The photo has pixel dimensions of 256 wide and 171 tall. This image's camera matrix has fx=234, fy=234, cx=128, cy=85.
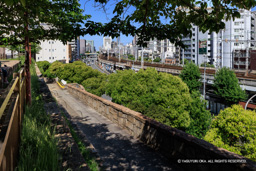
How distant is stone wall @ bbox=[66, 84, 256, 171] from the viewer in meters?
4.80

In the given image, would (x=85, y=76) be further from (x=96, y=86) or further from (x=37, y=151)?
(x=37, y=151)

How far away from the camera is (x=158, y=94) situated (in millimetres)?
24156

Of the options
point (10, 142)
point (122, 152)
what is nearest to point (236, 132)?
point (122, 152)

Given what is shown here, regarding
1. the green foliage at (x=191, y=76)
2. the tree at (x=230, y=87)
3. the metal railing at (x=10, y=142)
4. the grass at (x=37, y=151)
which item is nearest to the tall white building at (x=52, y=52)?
the green foliage at (x=191, y=76)

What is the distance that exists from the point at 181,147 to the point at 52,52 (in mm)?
92629

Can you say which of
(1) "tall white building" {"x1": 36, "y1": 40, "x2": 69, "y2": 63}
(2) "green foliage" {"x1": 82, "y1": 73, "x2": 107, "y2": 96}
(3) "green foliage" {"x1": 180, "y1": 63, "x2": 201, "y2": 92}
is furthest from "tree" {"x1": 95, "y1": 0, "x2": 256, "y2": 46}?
(1) "tall white building" {"x1": 36, "y1": 40, "x2": 69, "y2": 63}

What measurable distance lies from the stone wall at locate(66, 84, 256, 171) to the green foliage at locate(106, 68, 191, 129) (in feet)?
33.5

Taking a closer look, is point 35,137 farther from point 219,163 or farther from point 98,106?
point 98,106

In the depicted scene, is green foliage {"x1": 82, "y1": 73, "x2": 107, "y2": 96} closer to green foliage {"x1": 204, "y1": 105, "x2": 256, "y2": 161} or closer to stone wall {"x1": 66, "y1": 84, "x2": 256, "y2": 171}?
green foliage {"x1": 204, "y1": 105, "x2": 256, "y2": 161}

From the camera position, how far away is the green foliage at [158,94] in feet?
74.3

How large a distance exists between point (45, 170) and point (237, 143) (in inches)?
429

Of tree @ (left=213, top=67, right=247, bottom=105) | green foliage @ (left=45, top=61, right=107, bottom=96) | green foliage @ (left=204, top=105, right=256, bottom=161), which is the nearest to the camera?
green foliage @ (left=204, top=105, right=256, bottom=161)

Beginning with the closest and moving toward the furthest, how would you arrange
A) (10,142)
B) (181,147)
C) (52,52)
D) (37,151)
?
(10,142), (37,151), (181,147), (52,52)

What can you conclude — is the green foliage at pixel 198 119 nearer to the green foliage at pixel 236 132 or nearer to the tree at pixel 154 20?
the green foliage at pixel 236 132
